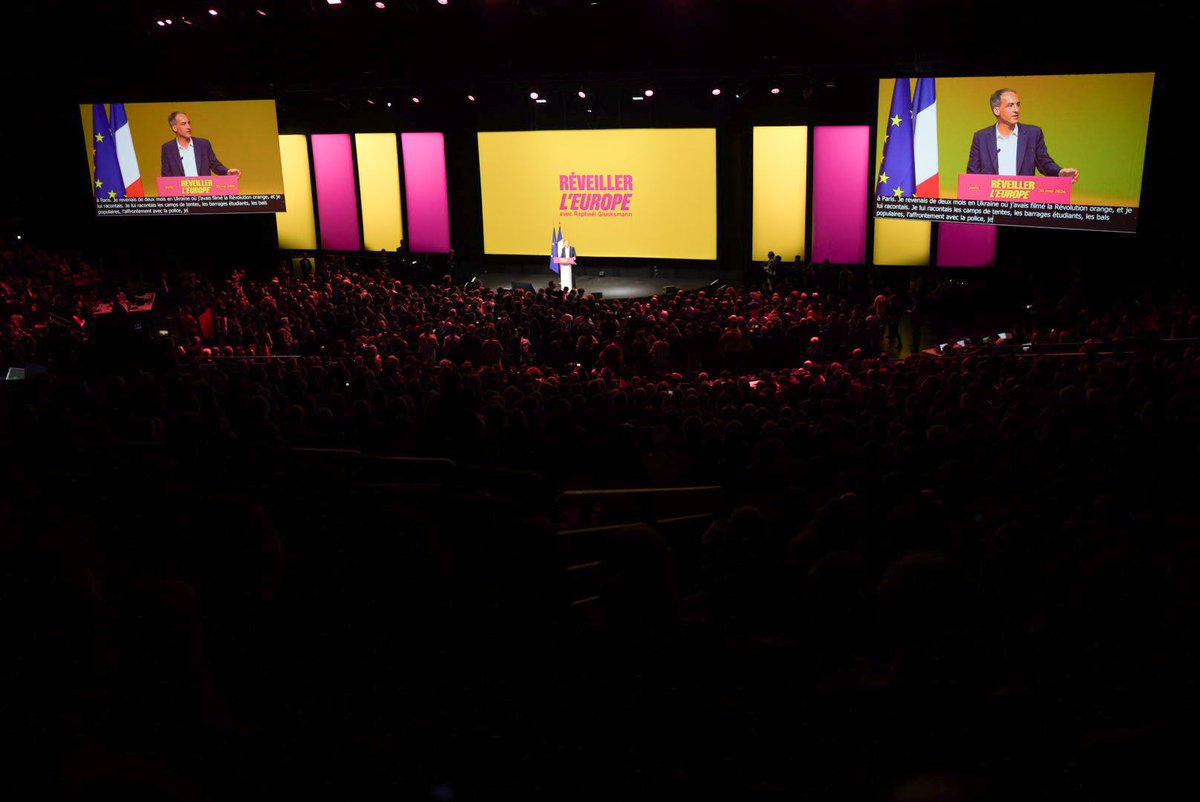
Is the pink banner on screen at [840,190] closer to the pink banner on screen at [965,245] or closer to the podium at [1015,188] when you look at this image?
the pink banner on screen at [965,245]

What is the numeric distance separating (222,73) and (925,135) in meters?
16.3

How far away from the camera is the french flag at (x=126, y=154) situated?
23.4 meters

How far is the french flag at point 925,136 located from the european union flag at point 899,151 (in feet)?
0.31

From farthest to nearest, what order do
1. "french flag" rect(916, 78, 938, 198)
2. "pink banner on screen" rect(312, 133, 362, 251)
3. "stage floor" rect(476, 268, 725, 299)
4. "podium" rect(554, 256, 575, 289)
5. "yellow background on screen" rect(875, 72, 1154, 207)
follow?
"pink banner on screen" rect(312, 133, 362, 251) < "stage floor" rect(476, 268, 725, 299) < "podium" rect(554, 256, 575, 289) < "french flag" rect(916, 78, 938, 198) < "yellow background on screen" rect(875, 72, 1154, 207)

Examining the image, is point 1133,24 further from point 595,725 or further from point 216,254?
point 216,254

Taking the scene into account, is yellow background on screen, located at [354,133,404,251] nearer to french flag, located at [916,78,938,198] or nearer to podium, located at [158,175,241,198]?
podium, located at [158,175,241,198]

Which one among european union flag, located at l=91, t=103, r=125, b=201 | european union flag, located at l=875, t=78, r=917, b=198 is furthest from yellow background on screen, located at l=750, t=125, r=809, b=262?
european union flag, located at l=91, t=103, r=125, b=201

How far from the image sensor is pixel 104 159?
2402 centimetres

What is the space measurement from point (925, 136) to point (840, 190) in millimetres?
3936

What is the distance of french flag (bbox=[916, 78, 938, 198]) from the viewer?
18.3 metres

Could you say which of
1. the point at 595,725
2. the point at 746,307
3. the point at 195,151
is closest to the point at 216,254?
the point at 195,151

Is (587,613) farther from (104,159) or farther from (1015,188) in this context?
(104,159)

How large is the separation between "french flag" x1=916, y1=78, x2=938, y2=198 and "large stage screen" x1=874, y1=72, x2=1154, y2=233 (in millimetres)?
19

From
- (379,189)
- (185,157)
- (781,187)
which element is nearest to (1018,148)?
(781,187)
